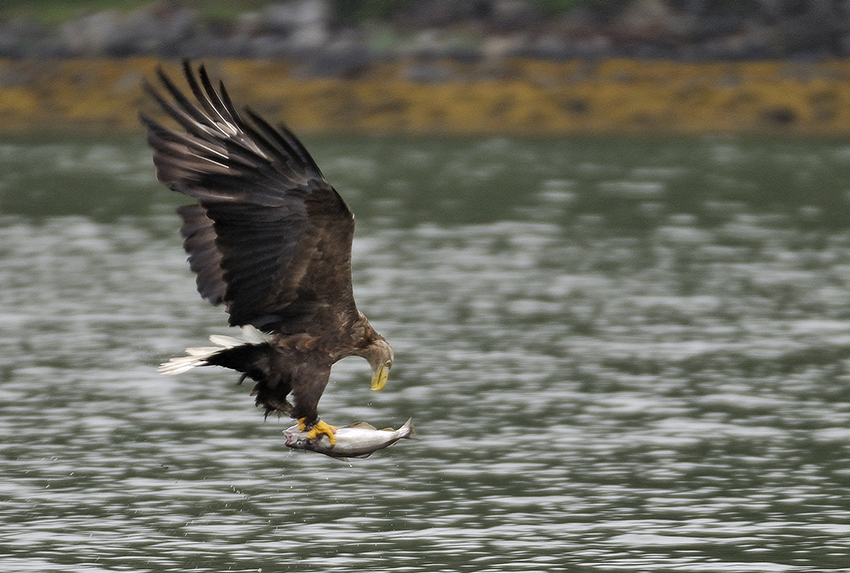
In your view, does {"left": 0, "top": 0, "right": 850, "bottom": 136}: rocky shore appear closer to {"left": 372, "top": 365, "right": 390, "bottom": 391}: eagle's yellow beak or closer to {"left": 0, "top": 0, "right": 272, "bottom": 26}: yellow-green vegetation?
{"left": 0, "top": 0, "right": 272, "bottom": 26}: yellow-green vegetation

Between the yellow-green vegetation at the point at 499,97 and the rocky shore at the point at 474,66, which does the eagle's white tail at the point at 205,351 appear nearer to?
the rocky shore at the point at 474,66

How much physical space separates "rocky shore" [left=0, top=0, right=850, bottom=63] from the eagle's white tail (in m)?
35.5

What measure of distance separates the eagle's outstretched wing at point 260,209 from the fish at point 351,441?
1.95 ft

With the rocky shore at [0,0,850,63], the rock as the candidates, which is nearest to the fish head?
the rocky shore at [0,0,850,63]

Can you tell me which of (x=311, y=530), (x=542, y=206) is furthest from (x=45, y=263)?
(x=311, y=530)

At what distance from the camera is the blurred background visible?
33.5 feet

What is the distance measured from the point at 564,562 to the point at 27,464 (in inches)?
171

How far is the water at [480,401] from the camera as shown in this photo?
9891mm

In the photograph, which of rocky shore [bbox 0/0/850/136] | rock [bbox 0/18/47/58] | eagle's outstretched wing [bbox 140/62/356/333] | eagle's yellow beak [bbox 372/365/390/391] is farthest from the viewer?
rock [bbox 0/18/47/58]

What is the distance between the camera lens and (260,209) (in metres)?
8.62

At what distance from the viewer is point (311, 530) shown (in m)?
10.1

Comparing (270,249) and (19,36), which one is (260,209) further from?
(19,36)

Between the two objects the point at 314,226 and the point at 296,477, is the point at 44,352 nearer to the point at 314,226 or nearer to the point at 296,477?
the point at 296,477

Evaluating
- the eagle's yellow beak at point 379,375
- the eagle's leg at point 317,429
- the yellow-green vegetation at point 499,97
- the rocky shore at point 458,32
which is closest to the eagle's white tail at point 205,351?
the eagle's leg at point 317,429
